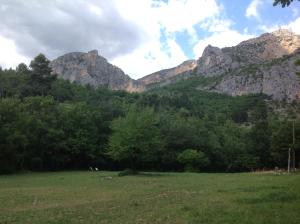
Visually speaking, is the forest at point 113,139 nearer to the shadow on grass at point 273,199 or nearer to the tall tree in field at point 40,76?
the tall tree in field at point 40,76

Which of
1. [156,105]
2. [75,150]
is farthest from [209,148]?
[156,105]

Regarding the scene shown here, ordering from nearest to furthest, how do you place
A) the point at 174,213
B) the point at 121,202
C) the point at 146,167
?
1. the point at 174,213
2. the point at 121,202
3. the point at 146,167

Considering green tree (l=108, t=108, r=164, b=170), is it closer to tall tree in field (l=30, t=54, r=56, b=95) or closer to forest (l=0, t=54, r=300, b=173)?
forest (l=0, t=54, r=300, b=173)

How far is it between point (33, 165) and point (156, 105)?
8213 cm

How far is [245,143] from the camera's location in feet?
298

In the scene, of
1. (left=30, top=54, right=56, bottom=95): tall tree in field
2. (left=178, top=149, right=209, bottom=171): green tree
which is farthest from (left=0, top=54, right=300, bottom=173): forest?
(left=30, top=54, right=56, bottom=95): tall tree in field

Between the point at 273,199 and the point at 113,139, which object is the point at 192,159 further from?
the point at 273,199

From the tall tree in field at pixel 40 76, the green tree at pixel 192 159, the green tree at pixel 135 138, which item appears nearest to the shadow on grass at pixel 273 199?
the green tree at pixel 135 138

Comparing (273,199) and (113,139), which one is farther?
(113,139)

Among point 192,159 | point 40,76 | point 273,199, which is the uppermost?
point 40,76

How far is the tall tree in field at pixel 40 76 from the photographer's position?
108188 millimetres

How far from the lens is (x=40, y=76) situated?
110m

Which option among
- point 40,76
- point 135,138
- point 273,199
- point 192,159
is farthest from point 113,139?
point 40,76

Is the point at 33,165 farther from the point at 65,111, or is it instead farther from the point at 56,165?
the point at 65,111
